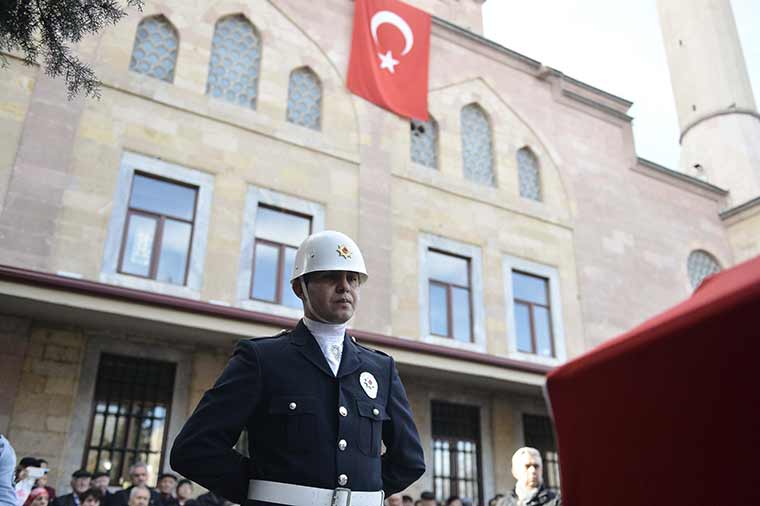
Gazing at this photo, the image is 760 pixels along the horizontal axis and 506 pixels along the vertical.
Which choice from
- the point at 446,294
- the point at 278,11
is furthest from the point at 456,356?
the point at 278,11

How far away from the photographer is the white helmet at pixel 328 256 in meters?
2.75

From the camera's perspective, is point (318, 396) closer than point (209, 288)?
Yes

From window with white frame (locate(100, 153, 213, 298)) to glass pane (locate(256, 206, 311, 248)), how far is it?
110 cm

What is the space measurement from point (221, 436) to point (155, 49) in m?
12.0

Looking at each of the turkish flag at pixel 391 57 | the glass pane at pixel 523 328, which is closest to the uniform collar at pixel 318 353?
the glass pane at pixel 523 328

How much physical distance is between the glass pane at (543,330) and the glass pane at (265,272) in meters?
6.63

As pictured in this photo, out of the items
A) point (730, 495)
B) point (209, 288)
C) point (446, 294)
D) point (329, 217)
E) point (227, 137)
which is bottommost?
point (730, 495)

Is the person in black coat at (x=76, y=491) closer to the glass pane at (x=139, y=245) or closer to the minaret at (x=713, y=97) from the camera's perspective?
the glass pane at (x=139, y=245)

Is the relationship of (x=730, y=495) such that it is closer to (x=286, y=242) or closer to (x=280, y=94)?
(x=286, y=242)

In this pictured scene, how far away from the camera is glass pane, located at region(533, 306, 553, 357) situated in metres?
15.1

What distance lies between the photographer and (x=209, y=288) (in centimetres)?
1142

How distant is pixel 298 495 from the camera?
2418 mm

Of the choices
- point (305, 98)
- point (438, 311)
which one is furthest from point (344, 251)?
point (305, 98)

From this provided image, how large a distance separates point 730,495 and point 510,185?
51.2 ft
